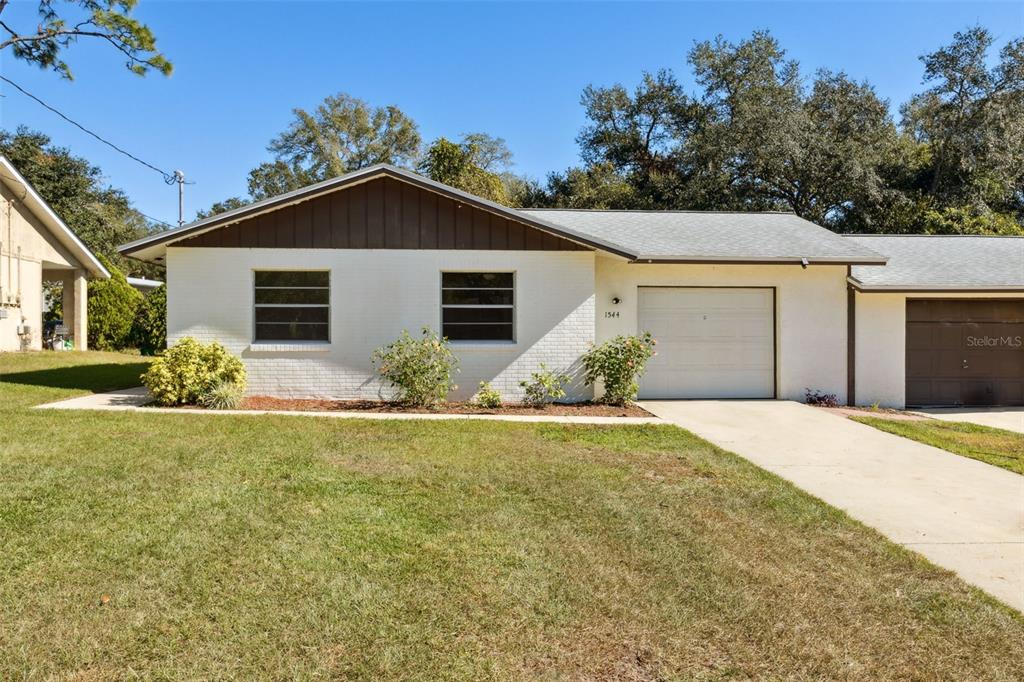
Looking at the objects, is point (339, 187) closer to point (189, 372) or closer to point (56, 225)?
Result: point (189, 372)

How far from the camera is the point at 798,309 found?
40.4 feet

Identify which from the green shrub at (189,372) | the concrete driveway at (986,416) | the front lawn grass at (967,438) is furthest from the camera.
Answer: the concrete driveway at (986,416)

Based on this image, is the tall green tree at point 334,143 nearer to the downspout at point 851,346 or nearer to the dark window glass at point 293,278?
the dark window glass at point 293,278

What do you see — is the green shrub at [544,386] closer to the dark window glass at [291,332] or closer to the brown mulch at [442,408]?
the brown mulch at [442,408]

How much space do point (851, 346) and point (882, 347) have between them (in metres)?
0.71

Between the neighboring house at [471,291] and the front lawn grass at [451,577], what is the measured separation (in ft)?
15.2

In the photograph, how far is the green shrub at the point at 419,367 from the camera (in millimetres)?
10344

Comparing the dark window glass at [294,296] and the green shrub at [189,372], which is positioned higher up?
the dark window glass at [294,296]

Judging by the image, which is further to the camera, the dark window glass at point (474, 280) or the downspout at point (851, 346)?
the downspout at point (851, 346)

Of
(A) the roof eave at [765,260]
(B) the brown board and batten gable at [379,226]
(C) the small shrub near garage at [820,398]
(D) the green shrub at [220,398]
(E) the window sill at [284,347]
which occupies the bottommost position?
(C) the small shrub near garage at [820,398]

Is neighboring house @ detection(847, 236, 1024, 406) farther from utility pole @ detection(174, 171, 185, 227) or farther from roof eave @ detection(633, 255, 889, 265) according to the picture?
utility pole @ detection(174, 171, 185, 227)

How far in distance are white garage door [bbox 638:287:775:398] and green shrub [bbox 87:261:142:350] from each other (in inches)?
758

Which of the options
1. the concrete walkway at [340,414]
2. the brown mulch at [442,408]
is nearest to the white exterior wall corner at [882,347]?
the brown mulch at [442,408]

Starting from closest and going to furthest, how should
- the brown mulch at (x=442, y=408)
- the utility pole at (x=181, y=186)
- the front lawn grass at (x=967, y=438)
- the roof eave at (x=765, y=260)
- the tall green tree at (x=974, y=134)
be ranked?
the front lawn grass at (x=967, y=438)
the brown mulch at (x=442, y=408)
the roof eave at (x=765, y=260)
the tall green tree at (x=974, y=134)
the utility pole at (x=181, y=186)
